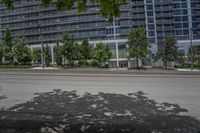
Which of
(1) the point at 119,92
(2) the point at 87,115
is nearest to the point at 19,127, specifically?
(2) the point at 87,115

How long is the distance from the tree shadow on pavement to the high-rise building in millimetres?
87220

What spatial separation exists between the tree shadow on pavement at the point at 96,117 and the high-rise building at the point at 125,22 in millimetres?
87220

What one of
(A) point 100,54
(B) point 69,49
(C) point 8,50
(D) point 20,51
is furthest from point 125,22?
(C) point 8,50

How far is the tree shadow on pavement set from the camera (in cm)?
872

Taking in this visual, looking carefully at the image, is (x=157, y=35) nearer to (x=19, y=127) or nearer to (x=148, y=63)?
(x=148, y=63)

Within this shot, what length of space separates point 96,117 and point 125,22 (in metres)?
95.0

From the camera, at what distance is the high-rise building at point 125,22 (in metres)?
103

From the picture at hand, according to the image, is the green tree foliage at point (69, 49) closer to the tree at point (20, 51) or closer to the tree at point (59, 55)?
the tree at point (59, 55)

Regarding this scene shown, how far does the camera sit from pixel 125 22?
104 metres

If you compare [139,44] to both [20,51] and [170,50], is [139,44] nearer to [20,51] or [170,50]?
[170,50]

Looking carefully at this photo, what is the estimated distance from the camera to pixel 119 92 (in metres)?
19.1

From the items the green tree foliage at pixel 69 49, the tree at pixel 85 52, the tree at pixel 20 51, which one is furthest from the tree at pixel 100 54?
→ the tree at pixel 20 51

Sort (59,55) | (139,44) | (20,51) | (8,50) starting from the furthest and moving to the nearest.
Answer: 1. (59,55)
2. (8,50)
3. (20,51)
4. (139,44)

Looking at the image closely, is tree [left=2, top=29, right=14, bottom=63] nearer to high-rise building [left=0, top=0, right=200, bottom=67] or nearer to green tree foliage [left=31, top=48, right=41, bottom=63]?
green tree foliage [left=31, top=48, right=41, bottom=63]
